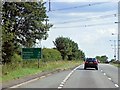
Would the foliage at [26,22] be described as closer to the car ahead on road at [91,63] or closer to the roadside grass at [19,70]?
the roadside grass at [19,70]

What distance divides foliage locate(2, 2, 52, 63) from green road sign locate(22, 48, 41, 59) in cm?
113

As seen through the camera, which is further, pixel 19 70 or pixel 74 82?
pixel 19 70

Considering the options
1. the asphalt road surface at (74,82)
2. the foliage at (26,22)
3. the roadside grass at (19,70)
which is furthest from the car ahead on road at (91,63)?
the asphalt road surface at (74,82)

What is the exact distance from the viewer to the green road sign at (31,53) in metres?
52.0

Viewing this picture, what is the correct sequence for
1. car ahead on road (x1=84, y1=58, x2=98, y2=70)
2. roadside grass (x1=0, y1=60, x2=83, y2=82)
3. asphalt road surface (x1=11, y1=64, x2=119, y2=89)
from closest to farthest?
asphalt road surface (x1=11, y1=64, x2=119, y2=89) → roadside grass (x1=0, y1=60, x2=83, y2=82) → car ahead on road (x1=84, y1=58, x2=98, y2=70)

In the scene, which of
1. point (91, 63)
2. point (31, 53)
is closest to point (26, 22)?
point (31, 53)

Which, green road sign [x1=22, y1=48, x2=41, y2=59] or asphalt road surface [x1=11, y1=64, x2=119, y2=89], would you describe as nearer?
asphalt road surface [x1=11, y1=64, x2=119, y2=89]

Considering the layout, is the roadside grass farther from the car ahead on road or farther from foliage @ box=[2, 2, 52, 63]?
the car ahead on road

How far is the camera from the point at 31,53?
172ft

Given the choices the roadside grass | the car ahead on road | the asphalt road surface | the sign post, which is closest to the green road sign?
the sign post

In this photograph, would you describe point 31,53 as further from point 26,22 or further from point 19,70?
point 19,70

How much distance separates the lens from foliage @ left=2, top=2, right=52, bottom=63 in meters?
51.2

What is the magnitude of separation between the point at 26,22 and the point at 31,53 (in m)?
3.91

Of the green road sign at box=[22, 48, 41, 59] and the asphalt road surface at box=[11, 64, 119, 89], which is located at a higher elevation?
the green road sign at box=[22, 48, 41, 59]
